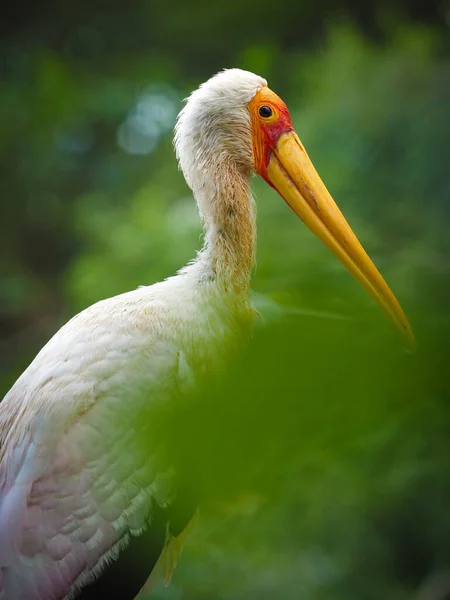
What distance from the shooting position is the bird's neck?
2.34 m

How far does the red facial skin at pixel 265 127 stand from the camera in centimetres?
243

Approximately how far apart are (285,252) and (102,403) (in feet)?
2.66

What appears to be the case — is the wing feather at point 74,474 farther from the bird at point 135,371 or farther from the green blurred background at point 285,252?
the green blurred background at point 285,252

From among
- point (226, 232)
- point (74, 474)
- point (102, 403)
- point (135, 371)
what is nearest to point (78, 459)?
point (74, 474)

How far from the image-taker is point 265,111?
244 centimetres

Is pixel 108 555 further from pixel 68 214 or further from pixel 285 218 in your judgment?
pixel 68 214

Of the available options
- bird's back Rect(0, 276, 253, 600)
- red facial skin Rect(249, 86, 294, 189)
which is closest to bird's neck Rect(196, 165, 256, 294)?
red facial skin Rect(249, 86, 294, 189)

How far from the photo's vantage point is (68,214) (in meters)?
7.79

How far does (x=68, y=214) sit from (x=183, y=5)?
2.55m

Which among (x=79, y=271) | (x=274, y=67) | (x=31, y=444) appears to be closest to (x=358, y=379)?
(x=31, y=444)

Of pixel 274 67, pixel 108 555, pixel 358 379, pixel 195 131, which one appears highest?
pixel 274 67

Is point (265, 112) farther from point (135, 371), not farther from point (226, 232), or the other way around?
point (135, 371)

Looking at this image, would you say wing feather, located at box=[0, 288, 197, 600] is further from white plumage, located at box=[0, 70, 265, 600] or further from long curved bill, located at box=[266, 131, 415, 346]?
long curved bill, located at box=[266, 131, 415, 346]

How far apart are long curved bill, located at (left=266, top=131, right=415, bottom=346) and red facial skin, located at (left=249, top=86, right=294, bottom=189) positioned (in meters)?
0.02
